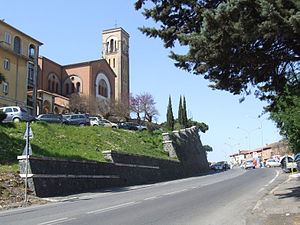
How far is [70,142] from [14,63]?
983 inches

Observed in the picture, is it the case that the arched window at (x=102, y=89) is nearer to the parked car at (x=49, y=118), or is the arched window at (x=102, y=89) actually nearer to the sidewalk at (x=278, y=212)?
the parked car at (x=49, y=118)

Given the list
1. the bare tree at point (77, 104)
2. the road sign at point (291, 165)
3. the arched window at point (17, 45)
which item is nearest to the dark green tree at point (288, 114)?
the road sign at point (291, 165)

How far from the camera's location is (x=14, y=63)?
144ft

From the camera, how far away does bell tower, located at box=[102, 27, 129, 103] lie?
286 ft

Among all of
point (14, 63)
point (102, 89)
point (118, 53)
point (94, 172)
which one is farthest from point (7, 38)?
point (118, 53)

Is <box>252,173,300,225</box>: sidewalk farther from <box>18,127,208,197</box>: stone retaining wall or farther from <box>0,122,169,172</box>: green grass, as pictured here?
<box>0,122,169,172</box>: green grass

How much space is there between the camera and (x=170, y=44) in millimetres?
10273

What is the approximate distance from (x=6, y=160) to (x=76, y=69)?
5428cm

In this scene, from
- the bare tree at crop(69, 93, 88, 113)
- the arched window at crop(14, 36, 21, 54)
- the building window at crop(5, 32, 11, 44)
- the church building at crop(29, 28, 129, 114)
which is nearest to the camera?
the building window at crop(5, 32, 11, 44)

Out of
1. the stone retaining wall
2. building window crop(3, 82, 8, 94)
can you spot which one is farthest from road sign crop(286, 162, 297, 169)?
building window crop(3, 82, 8, 94)

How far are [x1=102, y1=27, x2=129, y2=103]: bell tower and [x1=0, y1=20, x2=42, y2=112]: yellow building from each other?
39.2 meters

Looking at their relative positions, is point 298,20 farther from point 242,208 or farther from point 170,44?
point 242,208

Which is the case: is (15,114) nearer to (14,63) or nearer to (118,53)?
(14,63)

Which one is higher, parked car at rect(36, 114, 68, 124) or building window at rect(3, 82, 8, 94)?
building window at rect(3, 82, 8, 94)
